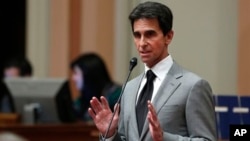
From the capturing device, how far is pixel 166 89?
2.81 metres

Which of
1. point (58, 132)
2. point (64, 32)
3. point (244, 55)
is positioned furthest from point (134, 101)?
point (64, 32)

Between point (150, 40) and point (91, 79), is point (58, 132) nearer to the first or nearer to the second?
point (91, 79)

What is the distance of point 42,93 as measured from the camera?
5.71m

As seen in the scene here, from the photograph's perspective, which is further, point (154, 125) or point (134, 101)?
point (134, 101)

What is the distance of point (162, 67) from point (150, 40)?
0.15 metres

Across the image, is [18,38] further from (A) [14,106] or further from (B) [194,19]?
(B) [194,19]

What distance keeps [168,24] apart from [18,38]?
6.38m

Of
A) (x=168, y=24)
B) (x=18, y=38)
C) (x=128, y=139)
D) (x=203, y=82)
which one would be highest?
(x=168, y=24)

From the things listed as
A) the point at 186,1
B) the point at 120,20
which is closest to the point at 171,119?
the point at 186,1

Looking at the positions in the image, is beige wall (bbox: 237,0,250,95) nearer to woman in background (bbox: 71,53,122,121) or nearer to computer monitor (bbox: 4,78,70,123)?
woman in background (bbox: 71,53,122,121)

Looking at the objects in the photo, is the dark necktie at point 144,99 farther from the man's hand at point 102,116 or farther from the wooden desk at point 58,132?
the wooden desk at point 58,132

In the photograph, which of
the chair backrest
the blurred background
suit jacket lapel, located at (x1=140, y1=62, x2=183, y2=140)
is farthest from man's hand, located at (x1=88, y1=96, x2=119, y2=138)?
the chair backrest

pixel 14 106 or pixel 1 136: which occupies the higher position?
pixel 1 136

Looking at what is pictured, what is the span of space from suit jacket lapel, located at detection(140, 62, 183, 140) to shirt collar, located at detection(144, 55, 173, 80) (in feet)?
0.06
